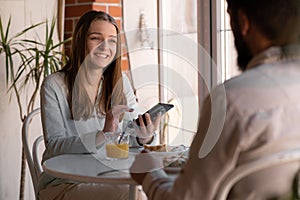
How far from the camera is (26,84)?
131 inches

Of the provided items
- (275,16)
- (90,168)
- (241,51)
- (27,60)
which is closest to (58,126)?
(90,168)

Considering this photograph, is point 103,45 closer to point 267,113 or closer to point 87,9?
point 87,9

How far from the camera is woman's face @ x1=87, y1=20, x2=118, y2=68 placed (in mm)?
2416

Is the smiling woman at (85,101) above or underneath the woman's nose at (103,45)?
underneath

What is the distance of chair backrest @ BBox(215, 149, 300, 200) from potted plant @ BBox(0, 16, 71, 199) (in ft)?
6.62

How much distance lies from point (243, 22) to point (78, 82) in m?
1.35

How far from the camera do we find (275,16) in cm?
115

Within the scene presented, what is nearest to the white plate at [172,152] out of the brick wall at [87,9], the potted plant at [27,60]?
the potted plant at [27,60]

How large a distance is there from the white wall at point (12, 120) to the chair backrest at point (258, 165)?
2232 mm

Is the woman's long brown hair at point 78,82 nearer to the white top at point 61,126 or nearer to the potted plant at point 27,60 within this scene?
the white top at point 61,126

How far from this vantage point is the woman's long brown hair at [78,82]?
242 cm

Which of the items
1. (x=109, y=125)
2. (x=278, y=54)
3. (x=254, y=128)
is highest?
(x=278, y=54)

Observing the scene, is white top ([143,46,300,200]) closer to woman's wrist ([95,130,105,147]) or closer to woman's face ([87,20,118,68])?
woman's wrist ([95,130,105,147])

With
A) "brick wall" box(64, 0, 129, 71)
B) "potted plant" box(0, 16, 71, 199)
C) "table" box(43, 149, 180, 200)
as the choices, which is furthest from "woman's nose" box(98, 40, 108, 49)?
"brick wall" box(64, 0, 129, 71)
